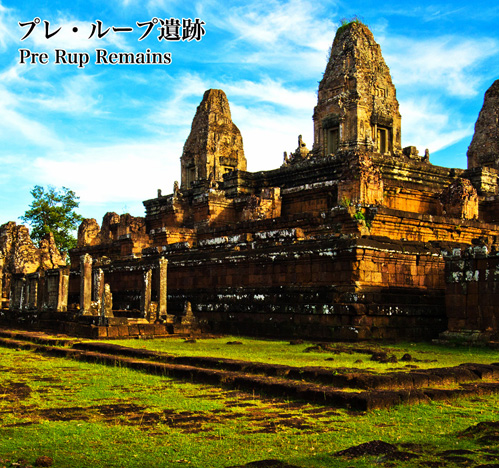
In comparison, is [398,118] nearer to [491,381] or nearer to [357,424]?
[491,381]

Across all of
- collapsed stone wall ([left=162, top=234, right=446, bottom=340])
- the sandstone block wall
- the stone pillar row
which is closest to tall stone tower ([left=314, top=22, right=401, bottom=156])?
collapsed stone wall ([left=162, top=234, right=446, bottom=340])

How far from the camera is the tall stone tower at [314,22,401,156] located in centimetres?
2667

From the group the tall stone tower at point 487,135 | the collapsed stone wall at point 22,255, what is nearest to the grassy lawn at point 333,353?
the collapsed stone wall at point 22,255

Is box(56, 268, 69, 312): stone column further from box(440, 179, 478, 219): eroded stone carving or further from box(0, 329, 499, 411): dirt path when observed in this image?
box(440, 179, 478, 219): eroded stone carving

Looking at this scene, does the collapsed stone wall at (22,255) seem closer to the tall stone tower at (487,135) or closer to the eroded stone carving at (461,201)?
the eroded stone carving at (461,201)

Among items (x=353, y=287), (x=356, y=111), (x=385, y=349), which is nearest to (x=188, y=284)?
(x=353, y=287)

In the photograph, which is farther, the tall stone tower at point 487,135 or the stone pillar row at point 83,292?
the tall stone tower at point 487,135

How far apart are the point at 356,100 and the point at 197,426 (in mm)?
23097

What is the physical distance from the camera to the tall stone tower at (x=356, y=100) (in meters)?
26.7

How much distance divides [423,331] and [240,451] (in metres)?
11.3

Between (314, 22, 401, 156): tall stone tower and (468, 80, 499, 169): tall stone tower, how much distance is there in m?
7.60

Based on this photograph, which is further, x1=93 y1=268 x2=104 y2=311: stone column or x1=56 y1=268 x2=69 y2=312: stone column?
x1=56 y1=268 x2=69 y2=312: stone column

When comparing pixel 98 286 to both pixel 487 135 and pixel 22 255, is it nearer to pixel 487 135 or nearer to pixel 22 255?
pixel 22 255

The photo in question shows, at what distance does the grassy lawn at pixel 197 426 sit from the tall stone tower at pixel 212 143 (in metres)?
36.1
